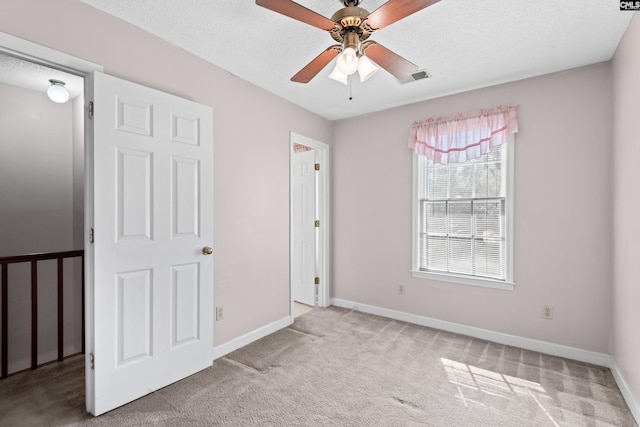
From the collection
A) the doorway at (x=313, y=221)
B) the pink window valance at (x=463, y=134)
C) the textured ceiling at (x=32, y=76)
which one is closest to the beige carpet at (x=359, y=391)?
the doorway at (x=313, y=221)

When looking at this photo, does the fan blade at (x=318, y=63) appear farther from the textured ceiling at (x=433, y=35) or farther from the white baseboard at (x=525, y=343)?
the white baseboard at (x=525, y=343)

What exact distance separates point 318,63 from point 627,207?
93.1 inches

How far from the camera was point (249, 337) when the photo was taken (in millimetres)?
3025

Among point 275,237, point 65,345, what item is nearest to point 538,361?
point 275,237

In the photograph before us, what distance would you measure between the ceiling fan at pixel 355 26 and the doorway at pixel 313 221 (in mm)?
2133

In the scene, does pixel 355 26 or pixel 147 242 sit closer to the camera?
pixel 355 26

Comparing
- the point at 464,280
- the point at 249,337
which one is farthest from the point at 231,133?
the point at 464,280

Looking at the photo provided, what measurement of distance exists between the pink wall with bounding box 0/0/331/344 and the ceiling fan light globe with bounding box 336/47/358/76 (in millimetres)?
1494

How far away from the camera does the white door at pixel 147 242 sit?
1.95 metres

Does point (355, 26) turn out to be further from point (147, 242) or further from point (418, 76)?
point (147, 242)

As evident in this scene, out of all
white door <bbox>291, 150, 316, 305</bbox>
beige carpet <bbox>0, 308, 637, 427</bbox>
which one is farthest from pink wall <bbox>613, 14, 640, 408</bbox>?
white door <bbox>291, 150, 316, 305</bbox>

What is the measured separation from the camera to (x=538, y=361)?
267 cm

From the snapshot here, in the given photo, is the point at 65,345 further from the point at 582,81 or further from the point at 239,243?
the point at 582,81

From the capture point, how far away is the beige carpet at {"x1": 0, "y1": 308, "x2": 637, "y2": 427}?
1.93m
